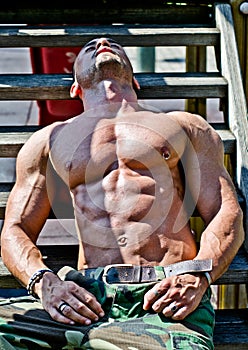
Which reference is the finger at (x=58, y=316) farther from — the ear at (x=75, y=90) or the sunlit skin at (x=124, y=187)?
the ear at (x=75, y=90)

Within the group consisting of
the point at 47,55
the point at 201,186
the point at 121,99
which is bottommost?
A: the point at 47,55

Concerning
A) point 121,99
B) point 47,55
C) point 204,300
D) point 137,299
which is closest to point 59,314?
point 137,299

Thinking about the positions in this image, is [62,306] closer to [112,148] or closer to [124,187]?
[124,187]

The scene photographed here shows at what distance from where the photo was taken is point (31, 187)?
12.3 ft

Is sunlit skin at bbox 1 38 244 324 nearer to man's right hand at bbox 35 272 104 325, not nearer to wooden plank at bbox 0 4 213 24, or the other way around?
man's right hand at bbox 35 272 104 325

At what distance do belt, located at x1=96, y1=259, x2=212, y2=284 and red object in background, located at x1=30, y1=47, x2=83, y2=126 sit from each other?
3637 millimetres

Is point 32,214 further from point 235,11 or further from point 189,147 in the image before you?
point 235,11

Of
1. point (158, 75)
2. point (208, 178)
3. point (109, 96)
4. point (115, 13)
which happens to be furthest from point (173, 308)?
point (115, 13)

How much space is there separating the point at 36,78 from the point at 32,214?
Result: 1.12 meters

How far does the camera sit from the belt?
3361 mm

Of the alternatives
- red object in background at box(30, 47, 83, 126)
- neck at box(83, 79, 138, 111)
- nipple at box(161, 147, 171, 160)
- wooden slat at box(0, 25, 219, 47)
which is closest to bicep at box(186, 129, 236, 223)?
nipple at box(161, 147, 171, 160)

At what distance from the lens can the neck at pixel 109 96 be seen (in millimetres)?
3930

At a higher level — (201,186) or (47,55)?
(201,186)

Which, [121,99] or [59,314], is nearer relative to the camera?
[59,314]
